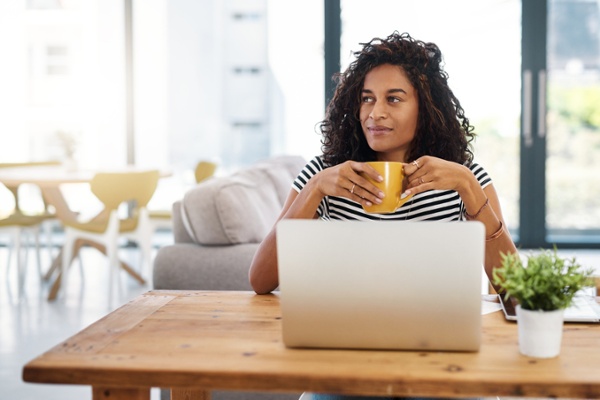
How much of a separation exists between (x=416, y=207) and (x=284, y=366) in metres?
0.90

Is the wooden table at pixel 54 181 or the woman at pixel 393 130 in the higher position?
the woman at pixel 393 130

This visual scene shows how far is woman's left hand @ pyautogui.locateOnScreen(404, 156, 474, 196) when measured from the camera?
1.33 m

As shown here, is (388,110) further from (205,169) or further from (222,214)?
(205,169)

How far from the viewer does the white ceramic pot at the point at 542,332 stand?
112 cm

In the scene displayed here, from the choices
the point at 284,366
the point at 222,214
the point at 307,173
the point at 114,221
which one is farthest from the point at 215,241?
the point at 114,221

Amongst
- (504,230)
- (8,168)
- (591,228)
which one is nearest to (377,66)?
(504,230)

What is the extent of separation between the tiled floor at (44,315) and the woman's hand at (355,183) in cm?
189

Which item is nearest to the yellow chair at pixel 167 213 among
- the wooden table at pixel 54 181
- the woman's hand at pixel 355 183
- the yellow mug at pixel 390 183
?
the wooden table at pixel 54 181

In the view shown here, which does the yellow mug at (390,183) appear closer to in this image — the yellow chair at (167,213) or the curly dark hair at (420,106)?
the curly dark hair at (420,106)

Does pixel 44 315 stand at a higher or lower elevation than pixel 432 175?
lower

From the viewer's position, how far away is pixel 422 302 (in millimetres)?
1107

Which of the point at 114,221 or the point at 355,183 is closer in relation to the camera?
the point at 355,183

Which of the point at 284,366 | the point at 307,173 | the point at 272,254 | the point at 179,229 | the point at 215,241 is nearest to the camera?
the point at 284,366

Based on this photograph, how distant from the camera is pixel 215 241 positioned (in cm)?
259
